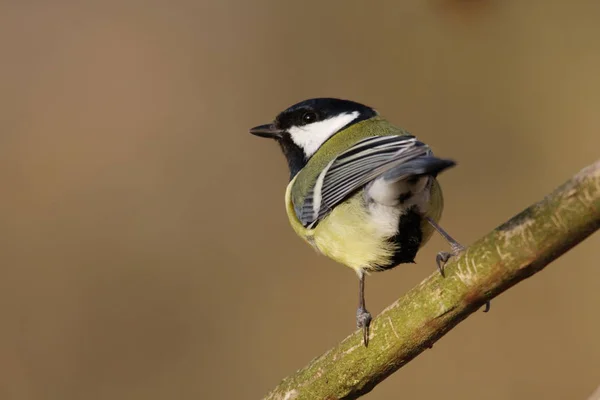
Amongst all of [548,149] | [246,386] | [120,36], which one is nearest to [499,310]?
[548,149]

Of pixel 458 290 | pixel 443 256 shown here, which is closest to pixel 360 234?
pixel 443 256

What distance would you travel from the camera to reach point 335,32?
8.78ft

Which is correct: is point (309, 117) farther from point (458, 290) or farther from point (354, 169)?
point (458, 290)

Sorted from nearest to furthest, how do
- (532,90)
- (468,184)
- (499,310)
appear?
1. (499,310)
2. (468,184)
3. (532,90)

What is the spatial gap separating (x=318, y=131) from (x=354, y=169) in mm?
449

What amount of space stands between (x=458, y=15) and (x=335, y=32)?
1.51 feet

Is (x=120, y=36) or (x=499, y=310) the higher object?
Answer: (x=120, y=36)

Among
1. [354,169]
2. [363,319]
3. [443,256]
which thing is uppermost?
[354,169]

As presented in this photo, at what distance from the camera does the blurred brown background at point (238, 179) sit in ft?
7.32

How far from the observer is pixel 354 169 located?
1.32 metres

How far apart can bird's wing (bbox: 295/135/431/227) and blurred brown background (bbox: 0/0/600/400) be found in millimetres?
871

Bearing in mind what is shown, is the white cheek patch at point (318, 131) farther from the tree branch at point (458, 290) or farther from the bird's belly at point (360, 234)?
the tree branch at point (458, 290)

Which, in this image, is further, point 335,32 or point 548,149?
point 335,32

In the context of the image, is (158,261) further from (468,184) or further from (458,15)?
(458,15)
